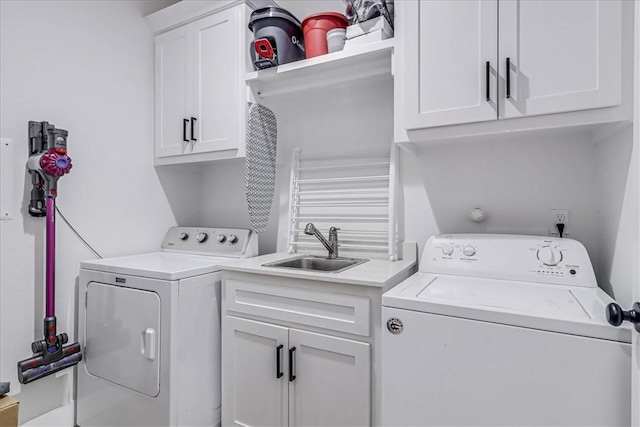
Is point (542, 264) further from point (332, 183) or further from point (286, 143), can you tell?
point (286, 143)

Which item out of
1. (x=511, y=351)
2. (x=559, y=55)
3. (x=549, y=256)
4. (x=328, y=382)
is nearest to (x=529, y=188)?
(x=549, y=256)

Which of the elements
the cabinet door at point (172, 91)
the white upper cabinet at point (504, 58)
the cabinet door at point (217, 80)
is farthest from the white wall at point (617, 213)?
the cabinet door at point (172, 91)

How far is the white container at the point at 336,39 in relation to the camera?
5.93 feet

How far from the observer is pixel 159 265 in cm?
185

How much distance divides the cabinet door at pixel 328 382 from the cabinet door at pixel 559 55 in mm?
1185

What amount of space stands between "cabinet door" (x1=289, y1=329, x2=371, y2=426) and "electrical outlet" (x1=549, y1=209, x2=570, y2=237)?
105cm

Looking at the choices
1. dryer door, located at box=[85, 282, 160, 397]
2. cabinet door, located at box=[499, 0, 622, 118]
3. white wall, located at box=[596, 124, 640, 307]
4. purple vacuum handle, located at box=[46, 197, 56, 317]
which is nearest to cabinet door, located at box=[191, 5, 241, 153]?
purple vacuum handle, located at box=[46, 197, 56, 317]

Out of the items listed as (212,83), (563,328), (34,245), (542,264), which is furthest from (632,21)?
(34,245)

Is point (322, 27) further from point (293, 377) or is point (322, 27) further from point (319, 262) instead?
point (293, 377)

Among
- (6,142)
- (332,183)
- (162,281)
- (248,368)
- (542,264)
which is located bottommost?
(248,368)

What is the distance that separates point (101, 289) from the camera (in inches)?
72.9

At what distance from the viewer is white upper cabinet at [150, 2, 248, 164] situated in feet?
6.80

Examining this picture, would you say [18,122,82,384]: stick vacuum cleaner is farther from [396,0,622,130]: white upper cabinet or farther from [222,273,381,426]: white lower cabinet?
[396,0,622,130]: white upper cabinet

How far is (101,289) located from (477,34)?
2235 mm
